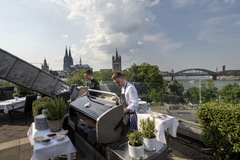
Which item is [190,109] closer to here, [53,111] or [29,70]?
[53,111]

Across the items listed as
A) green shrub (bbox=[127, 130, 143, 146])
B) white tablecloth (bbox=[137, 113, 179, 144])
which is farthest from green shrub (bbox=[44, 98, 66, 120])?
white tablecloth (bbox=[137, 113, 179, 144])

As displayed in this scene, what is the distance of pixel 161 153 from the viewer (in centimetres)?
151

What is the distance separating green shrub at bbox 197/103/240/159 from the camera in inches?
112

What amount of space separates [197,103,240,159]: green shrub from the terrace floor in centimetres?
67

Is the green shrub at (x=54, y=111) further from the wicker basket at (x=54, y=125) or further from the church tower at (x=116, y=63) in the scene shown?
the church tower at (x=116, y=63)

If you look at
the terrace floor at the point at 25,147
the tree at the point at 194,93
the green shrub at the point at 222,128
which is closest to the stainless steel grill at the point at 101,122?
the terrace floor at the point at 25,147

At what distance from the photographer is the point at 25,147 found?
4117 millimetres

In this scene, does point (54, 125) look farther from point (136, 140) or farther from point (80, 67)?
point (80, 67)

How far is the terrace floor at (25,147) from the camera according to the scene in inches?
144

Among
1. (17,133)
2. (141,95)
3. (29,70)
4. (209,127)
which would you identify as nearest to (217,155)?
(209,127)

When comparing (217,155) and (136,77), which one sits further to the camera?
(136,77)

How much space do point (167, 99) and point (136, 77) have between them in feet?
140

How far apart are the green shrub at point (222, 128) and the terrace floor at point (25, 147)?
67 cm

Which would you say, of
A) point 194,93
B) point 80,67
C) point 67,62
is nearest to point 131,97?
point 194,93
